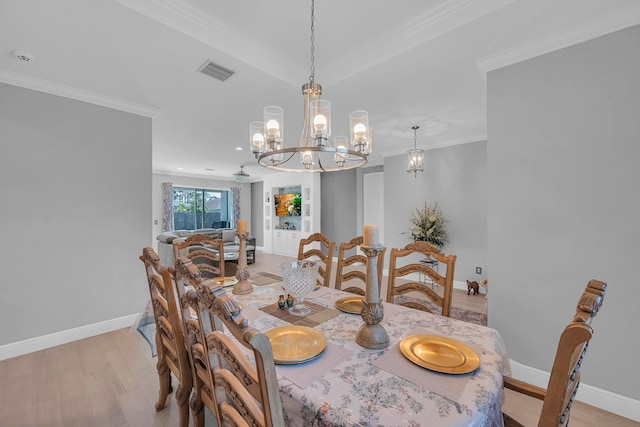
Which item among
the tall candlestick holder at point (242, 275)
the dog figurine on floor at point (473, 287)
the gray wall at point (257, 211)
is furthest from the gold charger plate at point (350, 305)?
the gray wall at point (257, 211)

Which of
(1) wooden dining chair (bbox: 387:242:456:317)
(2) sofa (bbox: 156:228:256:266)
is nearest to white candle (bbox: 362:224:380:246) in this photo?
(1) wooden dining chair (bbox: 387:242:456:317)

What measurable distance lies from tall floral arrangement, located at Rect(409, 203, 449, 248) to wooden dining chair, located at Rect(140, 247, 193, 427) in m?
4.07

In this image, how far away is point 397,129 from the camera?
3.97 metres

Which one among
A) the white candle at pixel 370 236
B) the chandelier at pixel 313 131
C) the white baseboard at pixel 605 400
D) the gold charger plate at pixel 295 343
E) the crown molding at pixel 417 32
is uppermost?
the crown molding at pixel 417 32

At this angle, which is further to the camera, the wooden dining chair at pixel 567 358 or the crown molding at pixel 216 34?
the crown molding at pixel 216 34

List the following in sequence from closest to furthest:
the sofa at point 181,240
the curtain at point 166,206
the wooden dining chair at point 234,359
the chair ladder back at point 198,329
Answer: the wooden dining chair at point 234,359
the chair ladder back at point 198,329
the sofa at point 181,240
the curtain at point 166,206

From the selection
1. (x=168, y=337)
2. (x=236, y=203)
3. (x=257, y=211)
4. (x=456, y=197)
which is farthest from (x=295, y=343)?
(x=257, y=211)

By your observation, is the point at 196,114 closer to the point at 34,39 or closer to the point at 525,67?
the point at 34,39

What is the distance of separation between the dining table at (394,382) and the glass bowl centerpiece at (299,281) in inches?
7.3

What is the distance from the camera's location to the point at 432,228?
15.1ft

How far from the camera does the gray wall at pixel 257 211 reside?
9523 millimetres

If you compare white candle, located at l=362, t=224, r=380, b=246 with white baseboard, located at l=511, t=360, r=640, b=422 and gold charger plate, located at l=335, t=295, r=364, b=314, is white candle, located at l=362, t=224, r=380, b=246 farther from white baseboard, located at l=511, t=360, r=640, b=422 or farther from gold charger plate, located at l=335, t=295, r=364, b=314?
white baseboard, located at l=511, t=360, r=640, b=422

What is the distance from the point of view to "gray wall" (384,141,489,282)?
433 cm

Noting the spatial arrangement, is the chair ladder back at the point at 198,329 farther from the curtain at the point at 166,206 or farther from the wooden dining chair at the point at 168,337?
the curtain at the point at 166,206
